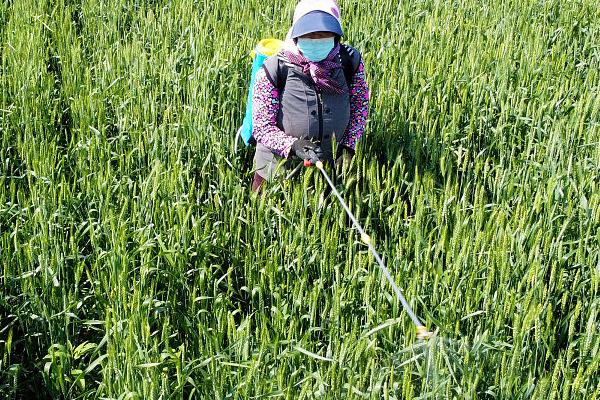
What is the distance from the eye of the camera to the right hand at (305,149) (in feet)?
9.44

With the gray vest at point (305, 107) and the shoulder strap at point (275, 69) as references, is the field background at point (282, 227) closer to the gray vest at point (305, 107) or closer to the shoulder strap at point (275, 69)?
the gray vest at point (305, 107)

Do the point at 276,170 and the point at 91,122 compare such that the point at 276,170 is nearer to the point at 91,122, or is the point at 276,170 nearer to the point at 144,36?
the point at 91,122

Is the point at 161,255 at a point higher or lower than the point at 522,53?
lower

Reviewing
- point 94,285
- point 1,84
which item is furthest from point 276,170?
point 1,84

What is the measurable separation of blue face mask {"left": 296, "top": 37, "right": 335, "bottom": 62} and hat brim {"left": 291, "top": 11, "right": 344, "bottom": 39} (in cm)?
4

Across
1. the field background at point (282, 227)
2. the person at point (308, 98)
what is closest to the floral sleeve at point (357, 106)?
the person at point (308, 98)

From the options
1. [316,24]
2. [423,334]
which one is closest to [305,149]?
[316,24]

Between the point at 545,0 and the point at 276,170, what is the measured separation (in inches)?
120

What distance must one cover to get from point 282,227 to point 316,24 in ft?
2.35

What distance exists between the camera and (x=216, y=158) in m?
3.26

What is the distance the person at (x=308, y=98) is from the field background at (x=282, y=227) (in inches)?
5.9

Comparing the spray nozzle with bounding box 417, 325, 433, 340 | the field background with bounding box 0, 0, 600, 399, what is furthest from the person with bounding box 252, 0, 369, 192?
the spray nozzle with bounding box 417, 325, 433, 340

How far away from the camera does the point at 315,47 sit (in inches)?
114

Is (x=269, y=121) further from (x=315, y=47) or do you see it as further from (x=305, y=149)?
(x=315, y=47)
